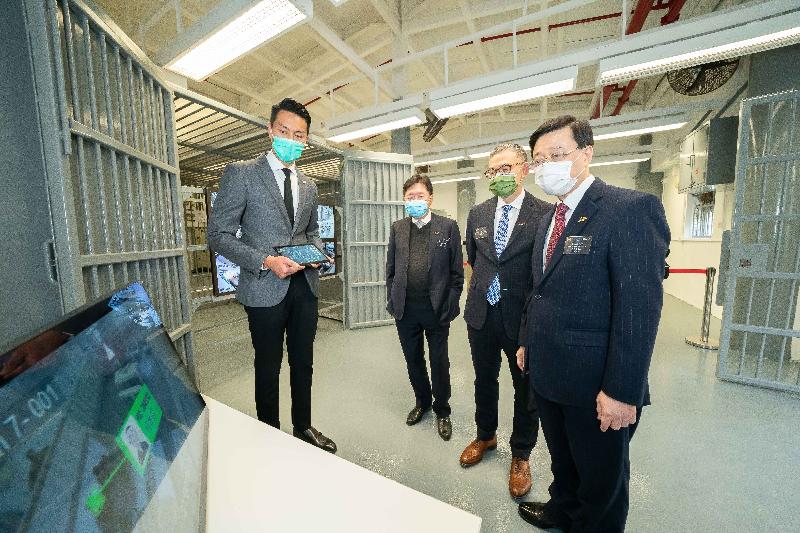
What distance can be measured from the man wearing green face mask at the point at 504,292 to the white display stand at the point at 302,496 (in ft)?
4.83

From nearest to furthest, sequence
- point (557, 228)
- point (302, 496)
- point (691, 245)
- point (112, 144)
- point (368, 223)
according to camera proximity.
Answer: point (302, 496) → point (557, 228) → point (112, 144) → point (368, 223) → point (691, 245)

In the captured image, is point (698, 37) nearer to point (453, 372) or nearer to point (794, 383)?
point (794, 383)

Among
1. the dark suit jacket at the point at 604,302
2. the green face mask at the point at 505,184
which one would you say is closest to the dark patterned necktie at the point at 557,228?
the dark suit jacket at the point at 604,302

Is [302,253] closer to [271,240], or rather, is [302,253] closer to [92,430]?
[271,240]

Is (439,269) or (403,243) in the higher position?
(403,243)

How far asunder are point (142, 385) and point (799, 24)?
5.21m

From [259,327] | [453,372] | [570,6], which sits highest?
[570,6]

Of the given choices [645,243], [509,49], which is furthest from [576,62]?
[645,243]

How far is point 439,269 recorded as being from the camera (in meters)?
2.55

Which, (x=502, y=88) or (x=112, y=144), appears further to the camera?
(x=502, y=88)

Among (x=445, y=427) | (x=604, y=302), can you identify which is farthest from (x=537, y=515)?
(x=604, y=302)

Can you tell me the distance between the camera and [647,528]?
1.75 meters

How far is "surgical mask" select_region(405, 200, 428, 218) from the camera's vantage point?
260 centimetres

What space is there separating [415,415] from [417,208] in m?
1.73
